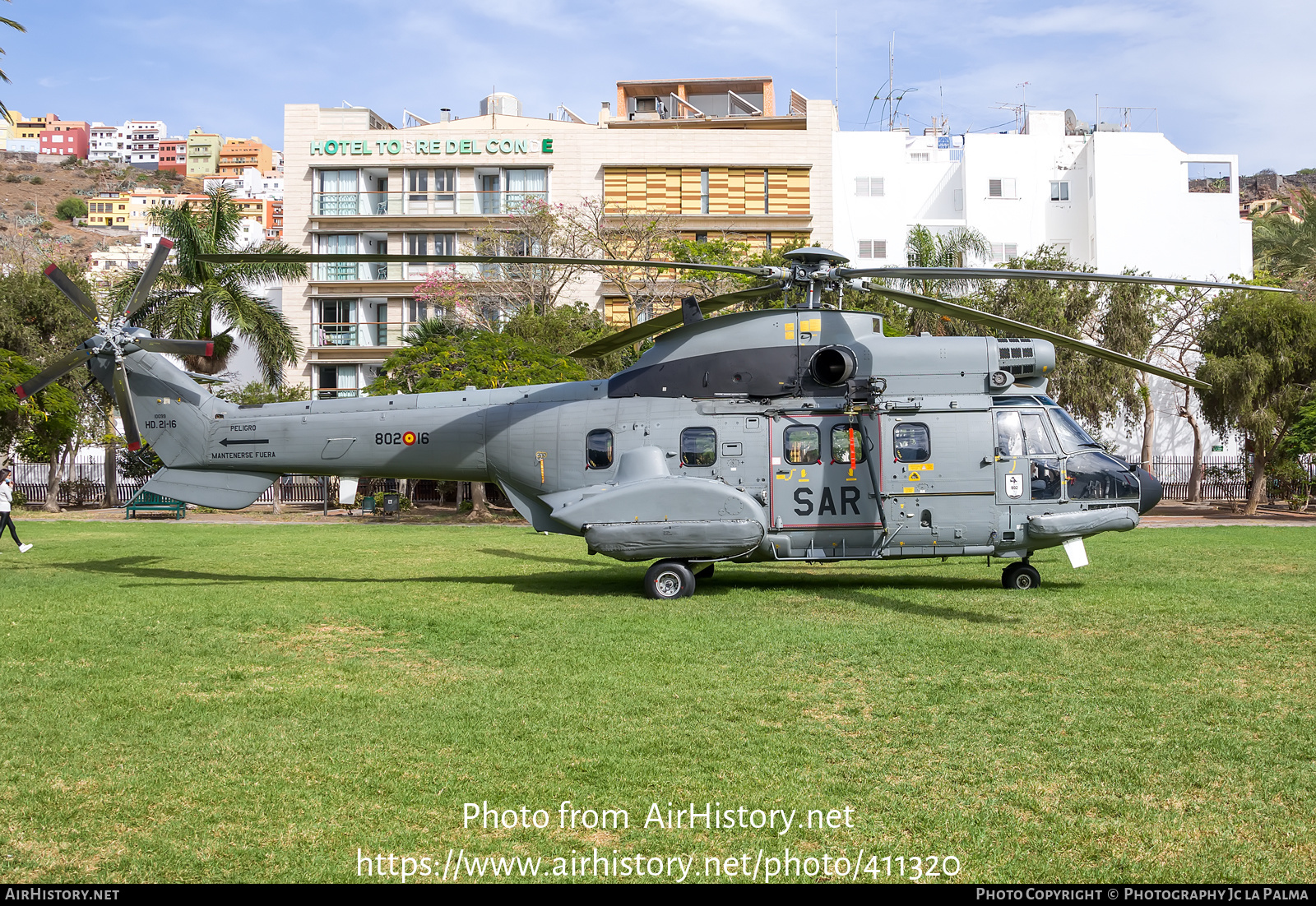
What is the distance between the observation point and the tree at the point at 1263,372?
34562mm

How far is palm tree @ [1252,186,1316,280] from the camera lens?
58812 mm

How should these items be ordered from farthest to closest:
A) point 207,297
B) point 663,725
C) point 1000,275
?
point 207,297 → point 1000,275 → point 663,725

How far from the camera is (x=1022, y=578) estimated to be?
48.7ft

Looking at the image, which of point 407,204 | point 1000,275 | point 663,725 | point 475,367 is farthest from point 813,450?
point 407,204

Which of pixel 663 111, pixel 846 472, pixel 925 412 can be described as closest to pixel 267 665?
pixel 846 472

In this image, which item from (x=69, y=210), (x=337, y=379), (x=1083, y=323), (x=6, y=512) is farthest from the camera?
(x=69, y=210)

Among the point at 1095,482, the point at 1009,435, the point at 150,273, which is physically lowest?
the point at 1095,482

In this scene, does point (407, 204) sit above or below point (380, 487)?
above

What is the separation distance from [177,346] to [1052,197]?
57562 mm

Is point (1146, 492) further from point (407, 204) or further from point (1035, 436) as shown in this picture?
point (407, 204)

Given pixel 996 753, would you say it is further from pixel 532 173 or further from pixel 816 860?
pixel 532 173

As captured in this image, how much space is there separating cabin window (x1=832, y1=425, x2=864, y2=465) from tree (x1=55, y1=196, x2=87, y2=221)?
210 meters

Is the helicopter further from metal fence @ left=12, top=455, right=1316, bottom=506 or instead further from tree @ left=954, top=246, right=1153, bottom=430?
metal fence @ left=12, top=455, right=1316, bottom=506

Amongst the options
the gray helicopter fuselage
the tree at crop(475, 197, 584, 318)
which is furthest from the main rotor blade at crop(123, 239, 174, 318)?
the tree at crop(475, 197, 584, 318)
